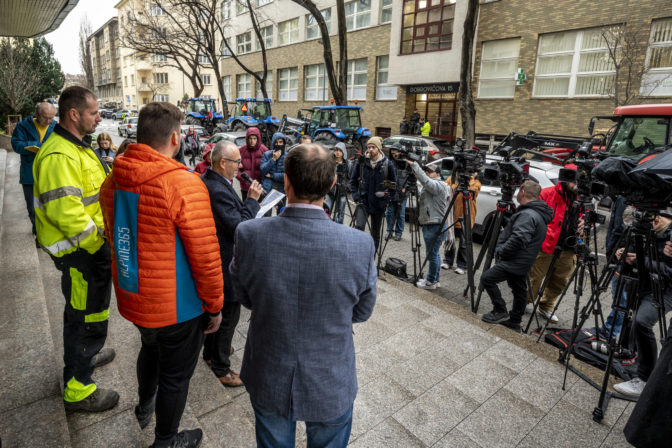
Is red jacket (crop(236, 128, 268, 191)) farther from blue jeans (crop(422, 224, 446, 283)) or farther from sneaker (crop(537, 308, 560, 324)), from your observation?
sneaker (crop(537, 308, 560, 324))

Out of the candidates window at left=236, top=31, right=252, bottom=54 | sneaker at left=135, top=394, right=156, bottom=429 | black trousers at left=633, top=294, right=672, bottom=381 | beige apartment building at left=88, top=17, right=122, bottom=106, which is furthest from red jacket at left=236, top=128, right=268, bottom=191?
beige apartment building at left=88, top=17, right=122, bottom=106

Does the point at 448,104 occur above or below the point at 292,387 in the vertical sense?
above

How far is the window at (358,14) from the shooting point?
81.0 feet

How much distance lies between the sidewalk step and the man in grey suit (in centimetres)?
135

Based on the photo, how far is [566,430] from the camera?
2.70 meters

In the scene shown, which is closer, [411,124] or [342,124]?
[342,124]

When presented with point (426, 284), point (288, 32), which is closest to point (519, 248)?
point (426, 284)

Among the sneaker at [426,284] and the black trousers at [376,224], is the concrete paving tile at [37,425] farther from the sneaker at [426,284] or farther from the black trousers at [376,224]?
the black trousers at [376,224]

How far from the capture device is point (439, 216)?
17.9 feet

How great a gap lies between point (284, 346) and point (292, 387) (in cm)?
16

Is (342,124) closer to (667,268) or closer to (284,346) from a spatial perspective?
(667,268)

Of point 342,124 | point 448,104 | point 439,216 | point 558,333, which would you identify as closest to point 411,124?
point 448,104

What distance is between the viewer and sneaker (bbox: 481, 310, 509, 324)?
14.4 ft

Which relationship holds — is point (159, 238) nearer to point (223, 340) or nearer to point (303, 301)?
point (303, 301)
